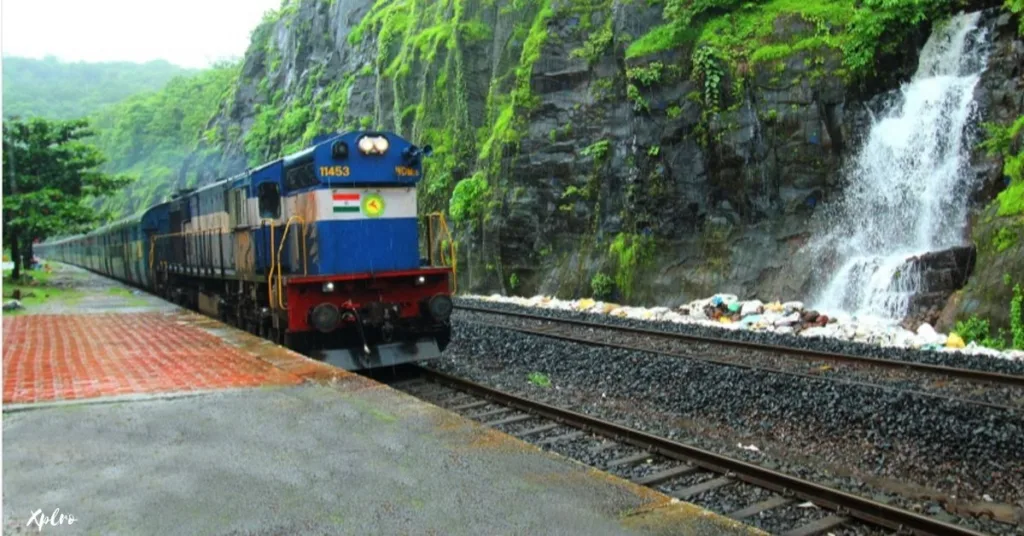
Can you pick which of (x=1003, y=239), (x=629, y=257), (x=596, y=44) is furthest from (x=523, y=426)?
(x=596, y=44)

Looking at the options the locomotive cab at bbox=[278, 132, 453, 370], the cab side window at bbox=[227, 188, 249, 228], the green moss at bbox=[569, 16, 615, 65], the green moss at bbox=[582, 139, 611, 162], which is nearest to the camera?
the locomotive cab at bbox=[278, 132, 453, 370]

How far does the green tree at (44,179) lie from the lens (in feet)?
77.4

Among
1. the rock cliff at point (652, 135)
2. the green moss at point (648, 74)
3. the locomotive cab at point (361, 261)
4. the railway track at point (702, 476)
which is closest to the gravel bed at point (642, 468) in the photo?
the railway track at point (702, 476)

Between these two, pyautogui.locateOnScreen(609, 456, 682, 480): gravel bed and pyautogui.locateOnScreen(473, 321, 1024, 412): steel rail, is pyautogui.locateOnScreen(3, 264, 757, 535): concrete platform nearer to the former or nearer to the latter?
pyautogui.locateOnScreen(609, 456, 682, 480): gravel bed

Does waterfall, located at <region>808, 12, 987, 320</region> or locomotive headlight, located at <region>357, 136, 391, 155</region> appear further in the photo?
waterfall, located at <region>808, 12, 987, 320</region>

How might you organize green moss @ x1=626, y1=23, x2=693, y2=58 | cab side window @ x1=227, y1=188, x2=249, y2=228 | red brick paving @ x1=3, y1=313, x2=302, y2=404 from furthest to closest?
green moss @ x1=626, y1=23, x2=693, y2=58 < cab side window @ x1=227, y1=188, x2=249, y2=228 < red brick paving @ x1=3, y1=313, x2=302, y2=404

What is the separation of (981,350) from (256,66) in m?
58.3

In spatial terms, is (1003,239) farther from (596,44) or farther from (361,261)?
(596,44)

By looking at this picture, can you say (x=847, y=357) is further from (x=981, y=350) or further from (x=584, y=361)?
(x=584, y=361)

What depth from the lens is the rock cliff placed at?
1634 centimetres

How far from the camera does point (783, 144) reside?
661 inches

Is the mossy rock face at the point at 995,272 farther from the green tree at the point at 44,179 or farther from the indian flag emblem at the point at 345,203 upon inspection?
the green tree at the point at 44,179

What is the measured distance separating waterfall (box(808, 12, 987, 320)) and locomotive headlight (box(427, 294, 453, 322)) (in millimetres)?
8150

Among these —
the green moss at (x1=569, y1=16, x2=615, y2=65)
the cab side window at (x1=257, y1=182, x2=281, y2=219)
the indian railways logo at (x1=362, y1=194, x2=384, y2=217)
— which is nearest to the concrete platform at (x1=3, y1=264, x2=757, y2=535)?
the indian railways logo at (x1=362, y1=194, x2=384, y2=217)
